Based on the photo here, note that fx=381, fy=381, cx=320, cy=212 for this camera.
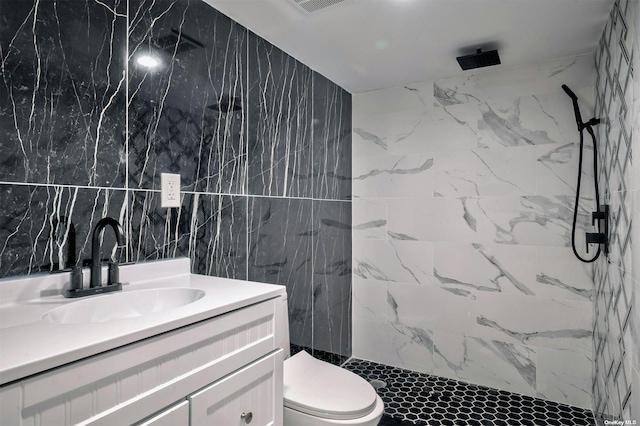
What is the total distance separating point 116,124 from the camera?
4.59ft

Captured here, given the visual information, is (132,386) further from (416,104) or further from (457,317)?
(416,104)

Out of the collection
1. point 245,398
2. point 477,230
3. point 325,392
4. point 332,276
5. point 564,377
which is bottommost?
point 564,377

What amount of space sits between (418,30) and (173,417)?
2050 millimetres

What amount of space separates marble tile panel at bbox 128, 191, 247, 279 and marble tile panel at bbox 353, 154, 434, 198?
4.33ft

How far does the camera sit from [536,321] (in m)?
2.43

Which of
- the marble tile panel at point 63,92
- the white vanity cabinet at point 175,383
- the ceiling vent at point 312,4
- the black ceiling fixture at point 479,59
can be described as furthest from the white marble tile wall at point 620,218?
the marble tile panel at point 63,92

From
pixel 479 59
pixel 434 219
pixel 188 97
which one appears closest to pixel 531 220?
pixel 434 219

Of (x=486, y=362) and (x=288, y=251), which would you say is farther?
(x=486, y=362)

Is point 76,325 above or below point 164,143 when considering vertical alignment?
below

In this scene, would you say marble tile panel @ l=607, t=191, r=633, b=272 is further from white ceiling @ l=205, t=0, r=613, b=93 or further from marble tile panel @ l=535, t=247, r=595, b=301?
white ceiling @ l=205, t=0, r=613, b=93

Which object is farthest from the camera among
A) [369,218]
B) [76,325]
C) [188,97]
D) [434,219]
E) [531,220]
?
[369,218]

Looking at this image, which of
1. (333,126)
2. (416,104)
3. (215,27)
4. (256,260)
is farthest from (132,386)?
(416,104)

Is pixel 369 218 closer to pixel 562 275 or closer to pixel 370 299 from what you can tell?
pixel 370 299

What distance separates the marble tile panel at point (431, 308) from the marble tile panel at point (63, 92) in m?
2.13
